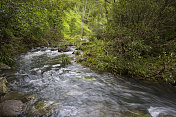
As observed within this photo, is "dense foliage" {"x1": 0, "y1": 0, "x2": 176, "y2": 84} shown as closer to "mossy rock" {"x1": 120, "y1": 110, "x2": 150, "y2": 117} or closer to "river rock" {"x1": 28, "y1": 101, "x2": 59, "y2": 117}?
"mossy rock" {"x1": 120, "y1": 110, "x2": 150, "y2": 117}

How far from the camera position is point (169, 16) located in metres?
6.33

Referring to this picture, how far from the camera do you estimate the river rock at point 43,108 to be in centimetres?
339

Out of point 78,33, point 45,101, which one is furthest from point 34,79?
point 78,33

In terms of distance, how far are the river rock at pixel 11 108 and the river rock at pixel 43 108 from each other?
34 cm

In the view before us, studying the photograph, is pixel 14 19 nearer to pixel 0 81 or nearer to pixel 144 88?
pixel 0 81

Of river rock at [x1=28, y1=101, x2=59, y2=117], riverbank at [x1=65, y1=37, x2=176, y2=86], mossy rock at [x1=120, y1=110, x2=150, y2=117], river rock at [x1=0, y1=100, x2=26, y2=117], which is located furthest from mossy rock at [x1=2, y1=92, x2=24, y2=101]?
riverbank at [x1=65, y1=37, x2=176, y2=86]

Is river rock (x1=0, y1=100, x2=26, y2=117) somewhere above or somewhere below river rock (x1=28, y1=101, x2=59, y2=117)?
above

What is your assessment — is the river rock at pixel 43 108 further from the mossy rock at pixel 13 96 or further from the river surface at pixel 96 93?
the mossy rock at pixel 13 96

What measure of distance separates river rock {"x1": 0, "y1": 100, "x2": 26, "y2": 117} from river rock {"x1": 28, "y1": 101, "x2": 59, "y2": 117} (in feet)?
1.10

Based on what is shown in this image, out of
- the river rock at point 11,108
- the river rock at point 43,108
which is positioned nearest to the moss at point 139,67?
the river rock at point 43,108

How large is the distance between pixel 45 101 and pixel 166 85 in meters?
5.62

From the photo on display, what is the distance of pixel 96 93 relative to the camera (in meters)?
4.89

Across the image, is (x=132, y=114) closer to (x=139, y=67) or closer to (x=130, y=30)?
(x=139, y=67)

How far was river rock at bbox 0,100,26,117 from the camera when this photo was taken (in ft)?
10.5
